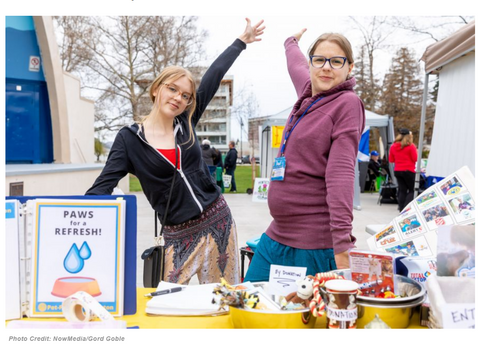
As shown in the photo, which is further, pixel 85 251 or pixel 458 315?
pixel 85 251

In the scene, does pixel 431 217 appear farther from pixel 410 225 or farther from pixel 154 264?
pixel 154 264

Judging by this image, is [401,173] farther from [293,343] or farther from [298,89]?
[293,343]

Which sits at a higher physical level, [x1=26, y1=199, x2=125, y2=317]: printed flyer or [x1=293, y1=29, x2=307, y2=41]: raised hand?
[x1=293, y1=29, x2=307, y2=41]: raised hand

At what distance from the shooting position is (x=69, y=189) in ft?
23.5

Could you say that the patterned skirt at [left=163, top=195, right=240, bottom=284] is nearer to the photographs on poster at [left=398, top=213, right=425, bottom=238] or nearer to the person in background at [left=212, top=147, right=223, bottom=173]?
the photographs on poster at [left=398, top=213, right=425, bottom=238]

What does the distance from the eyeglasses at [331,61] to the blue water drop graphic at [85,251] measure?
0.98 m

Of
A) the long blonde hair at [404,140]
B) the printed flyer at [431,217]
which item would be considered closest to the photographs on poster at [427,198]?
the printed flyer at [431,217]

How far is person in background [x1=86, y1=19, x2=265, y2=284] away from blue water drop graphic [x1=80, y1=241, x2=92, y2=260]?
58cm

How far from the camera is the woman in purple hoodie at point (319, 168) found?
1.41 metres

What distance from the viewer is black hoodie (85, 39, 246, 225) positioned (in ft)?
6.19

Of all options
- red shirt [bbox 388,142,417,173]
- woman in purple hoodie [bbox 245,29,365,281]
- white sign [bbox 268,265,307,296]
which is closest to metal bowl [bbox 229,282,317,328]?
white sign [bbox 268,265,307,296]

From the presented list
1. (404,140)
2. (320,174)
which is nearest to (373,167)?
(404,140)

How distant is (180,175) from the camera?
196 cm

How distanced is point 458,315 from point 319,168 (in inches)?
25.7
